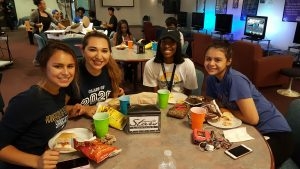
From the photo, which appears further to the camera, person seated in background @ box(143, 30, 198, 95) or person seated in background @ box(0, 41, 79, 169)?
person seated in background @ box(143, 30, 198, 95)

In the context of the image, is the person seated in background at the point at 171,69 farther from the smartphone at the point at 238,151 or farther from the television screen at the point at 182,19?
the television screen at the point at 182,19

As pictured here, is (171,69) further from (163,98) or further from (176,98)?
(163,98)

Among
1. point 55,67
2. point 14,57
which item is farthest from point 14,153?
point 14,57

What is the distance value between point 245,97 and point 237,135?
27 cm

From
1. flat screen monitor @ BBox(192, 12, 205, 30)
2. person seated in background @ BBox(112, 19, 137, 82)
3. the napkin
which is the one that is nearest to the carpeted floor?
person seated in background @ BBox(112, 19, 137, 82)

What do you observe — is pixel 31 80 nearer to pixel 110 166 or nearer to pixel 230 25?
pixel 110 166

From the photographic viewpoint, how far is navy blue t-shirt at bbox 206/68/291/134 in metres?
1.56

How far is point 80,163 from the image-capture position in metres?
1.12

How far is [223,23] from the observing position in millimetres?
6898

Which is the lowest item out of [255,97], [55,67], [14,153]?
[14,153]

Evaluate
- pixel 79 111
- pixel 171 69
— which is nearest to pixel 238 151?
pixel 79 111

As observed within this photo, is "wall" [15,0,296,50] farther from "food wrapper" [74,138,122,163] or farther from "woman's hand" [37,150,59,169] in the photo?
"woman's hand" [37,150,59,169]

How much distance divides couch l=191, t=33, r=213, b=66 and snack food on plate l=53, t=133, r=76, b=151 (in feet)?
15.4

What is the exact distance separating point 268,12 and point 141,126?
581 cm
